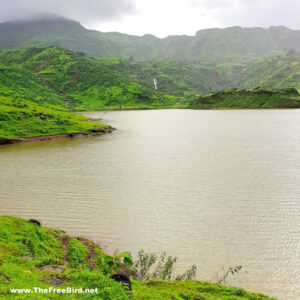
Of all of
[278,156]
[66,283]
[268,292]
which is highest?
[278,156]

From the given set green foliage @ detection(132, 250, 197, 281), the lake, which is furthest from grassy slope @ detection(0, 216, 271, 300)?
the lake

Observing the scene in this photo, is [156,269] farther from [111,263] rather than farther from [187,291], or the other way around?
[187,291]

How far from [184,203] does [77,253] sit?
46.8 feet

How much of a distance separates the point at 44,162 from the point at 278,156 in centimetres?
4669

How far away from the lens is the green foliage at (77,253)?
18.5m

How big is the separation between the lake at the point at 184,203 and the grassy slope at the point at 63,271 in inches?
104

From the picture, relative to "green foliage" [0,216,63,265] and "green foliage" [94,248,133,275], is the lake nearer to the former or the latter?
"green foliage" [94,248,133,275]

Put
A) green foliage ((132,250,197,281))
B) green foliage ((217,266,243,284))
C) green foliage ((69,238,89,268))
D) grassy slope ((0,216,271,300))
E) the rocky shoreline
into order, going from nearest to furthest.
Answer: grassy slope ((0,216,271,300)) → green foliage ((217,266,243,284)) → green foliage ((132,250,197,281)) → green foliage ((69,238,89,268)) → the rocky shoreline

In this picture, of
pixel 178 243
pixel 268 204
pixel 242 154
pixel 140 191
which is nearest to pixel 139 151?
pixel 242 154

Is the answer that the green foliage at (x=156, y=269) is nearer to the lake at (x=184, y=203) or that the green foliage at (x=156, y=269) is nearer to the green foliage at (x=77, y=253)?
the lake at (x=184, y=203)

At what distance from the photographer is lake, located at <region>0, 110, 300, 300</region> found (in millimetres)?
20078

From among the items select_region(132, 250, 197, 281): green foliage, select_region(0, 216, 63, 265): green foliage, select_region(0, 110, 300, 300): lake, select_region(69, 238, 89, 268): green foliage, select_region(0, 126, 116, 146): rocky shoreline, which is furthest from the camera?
select_region(0, 126, 116, 146): rocky shoreline

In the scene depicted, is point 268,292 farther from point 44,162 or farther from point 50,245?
point 44,162

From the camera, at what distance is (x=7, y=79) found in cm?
19812
